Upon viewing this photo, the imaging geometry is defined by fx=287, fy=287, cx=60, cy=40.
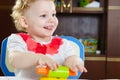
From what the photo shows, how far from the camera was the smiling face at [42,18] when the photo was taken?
99 cm

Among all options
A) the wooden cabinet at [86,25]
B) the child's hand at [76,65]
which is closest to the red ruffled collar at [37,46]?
the child's hand at [76,65]

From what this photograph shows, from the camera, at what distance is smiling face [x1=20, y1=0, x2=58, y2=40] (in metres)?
0.99

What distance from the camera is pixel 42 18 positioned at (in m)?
0.99

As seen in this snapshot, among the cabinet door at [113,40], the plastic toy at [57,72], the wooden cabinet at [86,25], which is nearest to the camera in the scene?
the plastic toy at [57,72]

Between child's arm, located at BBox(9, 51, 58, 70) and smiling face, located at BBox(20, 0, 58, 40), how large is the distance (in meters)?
0.13

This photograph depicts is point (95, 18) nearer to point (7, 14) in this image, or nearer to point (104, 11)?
point (104, 11)

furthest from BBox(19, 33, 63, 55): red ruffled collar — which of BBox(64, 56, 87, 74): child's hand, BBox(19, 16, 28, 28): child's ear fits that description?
BBox(64, 56, 87, 74): child's hand

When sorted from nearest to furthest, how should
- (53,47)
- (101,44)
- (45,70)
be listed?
(45,70) → (53,47) → (101,44)

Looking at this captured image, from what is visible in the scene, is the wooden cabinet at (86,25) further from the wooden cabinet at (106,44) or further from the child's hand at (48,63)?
the child's hand at (48,63)

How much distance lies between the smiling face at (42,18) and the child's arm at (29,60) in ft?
0.41

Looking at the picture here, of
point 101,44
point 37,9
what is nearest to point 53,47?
point 37,9

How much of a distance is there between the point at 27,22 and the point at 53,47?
0.52 feet

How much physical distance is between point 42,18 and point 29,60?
0.18 meters

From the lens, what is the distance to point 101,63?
2.99m
